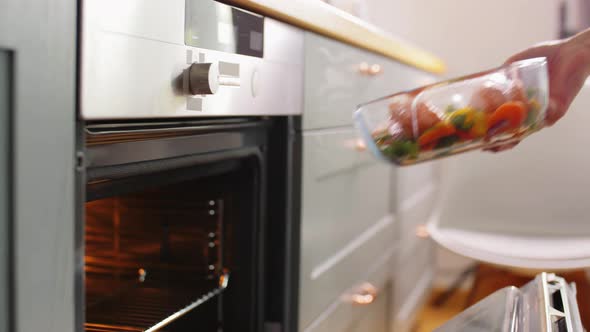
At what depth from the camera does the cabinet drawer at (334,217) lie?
1.22 metres

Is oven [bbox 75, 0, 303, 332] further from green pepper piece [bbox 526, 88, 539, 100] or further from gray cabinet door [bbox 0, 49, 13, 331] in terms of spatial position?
green pepper piece [bbox 526, 88, 539, 100]

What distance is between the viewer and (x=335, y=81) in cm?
138

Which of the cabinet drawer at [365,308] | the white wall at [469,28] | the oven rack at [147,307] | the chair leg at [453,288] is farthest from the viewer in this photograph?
the white wall at [469,28]

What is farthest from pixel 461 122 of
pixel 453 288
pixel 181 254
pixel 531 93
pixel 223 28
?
pixel 453 288

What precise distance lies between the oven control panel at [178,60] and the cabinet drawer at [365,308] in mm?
459

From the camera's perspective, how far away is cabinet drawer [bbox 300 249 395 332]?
134 centimetres

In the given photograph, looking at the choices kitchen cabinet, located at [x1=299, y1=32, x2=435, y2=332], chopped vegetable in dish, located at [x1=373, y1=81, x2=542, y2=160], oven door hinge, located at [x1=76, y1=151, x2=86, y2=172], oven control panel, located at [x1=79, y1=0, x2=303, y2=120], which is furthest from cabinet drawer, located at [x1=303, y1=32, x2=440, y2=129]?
oven door hinge, located at [x1=76, y1=151, x2=86, y2=172]

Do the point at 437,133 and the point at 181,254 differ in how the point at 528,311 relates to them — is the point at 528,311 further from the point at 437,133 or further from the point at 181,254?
the point at 181,254

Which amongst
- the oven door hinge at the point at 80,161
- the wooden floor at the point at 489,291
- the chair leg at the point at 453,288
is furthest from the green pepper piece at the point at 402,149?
the chair leg at the point at 453,288

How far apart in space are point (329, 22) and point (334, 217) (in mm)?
386

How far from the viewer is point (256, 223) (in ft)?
3.52

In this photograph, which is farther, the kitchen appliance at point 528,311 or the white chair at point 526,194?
the white chair at point 526,194

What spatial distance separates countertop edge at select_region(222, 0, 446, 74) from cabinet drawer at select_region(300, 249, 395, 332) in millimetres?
522

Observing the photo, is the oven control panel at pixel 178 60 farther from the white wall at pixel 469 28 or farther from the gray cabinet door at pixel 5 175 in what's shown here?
the white wall at pixel 469 28
